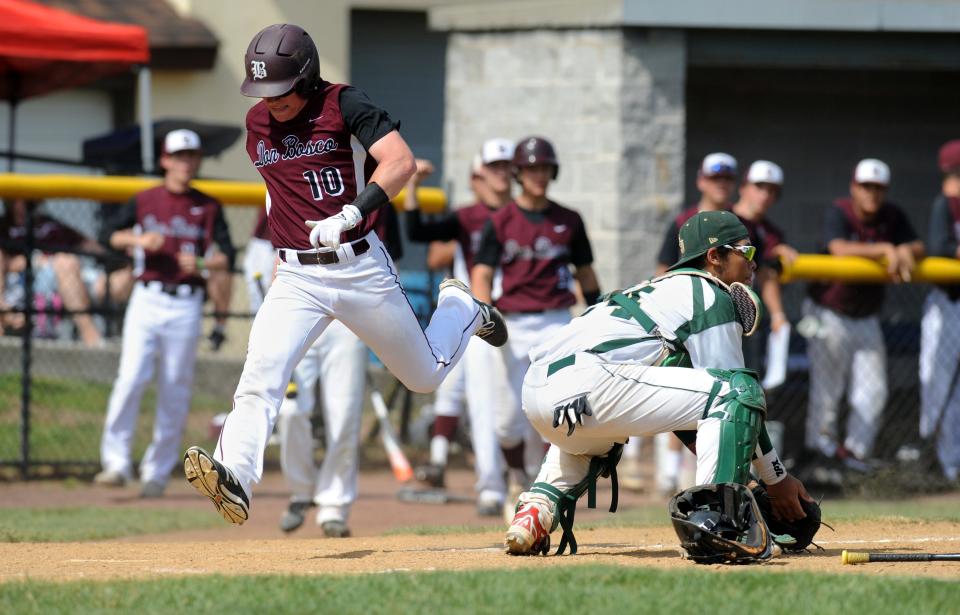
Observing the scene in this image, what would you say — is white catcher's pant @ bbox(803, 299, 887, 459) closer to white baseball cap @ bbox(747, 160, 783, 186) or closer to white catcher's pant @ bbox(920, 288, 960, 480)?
white catcher's pant @ bbox(920, 288, 960, 480)

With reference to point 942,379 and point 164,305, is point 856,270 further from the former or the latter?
point 164,305

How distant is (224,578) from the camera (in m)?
5.15

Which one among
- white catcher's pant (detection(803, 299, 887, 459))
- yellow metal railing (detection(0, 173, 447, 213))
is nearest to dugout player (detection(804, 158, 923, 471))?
white catcher's pant (detection(803, 299, 887, 459))

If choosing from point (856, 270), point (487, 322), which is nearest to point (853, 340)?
point (856, 270)

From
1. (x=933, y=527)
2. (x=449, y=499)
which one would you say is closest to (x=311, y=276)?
(x=933, y=527)

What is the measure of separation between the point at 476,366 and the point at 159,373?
2.35 metres

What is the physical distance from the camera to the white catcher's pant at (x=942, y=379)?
10883 millimetres

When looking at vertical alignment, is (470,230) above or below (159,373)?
above

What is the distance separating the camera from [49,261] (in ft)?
42.3

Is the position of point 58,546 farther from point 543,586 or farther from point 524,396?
point 543,586

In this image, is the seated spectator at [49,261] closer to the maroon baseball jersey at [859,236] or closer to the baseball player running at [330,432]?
the baseball player running at [330,432]

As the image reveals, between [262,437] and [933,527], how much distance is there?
3263 mm

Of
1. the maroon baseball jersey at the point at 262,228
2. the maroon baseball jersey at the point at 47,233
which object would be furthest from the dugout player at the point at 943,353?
the maroon baseball jersey at the point at 47,233

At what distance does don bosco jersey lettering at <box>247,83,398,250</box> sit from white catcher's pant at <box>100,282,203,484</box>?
406 cm
